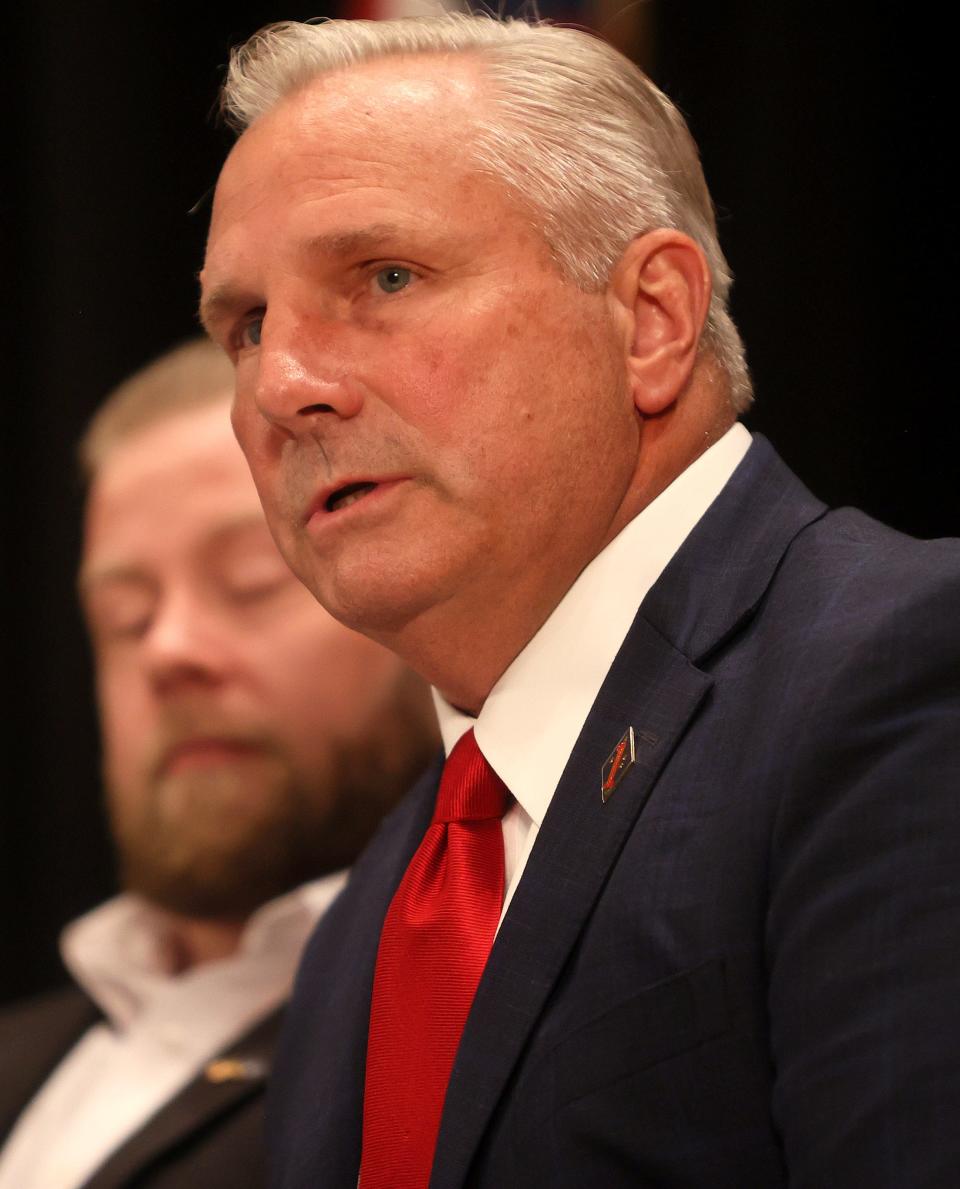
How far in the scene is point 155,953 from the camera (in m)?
1.93

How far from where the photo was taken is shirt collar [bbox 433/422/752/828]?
1156 mm

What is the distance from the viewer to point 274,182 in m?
1.24

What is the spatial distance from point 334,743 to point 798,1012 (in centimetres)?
110

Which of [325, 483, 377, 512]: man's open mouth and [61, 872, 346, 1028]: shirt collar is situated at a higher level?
[325, 483, 377, 512]: man's open mouth

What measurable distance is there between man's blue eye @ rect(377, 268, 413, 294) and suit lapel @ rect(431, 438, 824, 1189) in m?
0.31

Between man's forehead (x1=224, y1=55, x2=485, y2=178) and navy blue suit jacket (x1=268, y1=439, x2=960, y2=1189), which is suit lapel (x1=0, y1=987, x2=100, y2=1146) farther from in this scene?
man's forehead (x1=224, y1=55, x2=485, y2=178)

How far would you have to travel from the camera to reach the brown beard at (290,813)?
1.89 m

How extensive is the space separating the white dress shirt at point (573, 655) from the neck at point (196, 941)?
0.82 meters

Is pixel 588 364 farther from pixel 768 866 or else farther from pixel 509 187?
pixel 768 866

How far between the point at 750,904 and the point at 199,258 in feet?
4.65

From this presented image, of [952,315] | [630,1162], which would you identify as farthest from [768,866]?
[952,315]

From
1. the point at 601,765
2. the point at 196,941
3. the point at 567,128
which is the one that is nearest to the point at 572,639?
the point at 601,765

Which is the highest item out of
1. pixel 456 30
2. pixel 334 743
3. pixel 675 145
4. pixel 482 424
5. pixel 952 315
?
pixel 456 30

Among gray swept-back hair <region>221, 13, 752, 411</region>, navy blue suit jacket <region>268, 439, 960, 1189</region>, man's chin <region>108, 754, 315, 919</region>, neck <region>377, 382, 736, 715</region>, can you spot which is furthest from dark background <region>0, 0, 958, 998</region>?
navy blue suit jacket <region>268, 439, 960, 1189</region>
